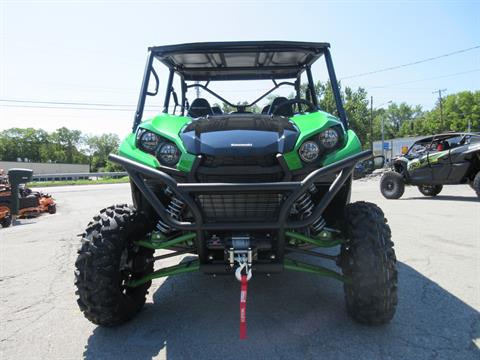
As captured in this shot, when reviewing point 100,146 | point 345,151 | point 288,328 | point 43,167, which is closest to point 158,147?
point 345,151

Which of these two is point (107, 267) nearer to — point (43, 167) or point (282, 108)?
point (282, 108)

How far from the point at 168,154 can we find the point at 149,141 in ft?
0.71

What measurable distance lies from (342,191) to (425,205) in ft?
24.8

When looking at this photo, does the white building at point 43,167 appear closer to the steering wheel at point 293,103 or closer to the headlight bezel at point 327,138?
the steering wheel at point 293,103

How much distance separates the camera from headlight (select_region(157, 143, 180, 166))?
258 cm

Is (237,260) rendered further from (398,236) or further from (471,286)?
(398,236)

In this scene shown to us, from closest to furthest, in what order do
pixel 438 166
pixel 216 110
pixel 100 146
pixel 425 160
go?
pixel 216 110, pixel 438 166, pixel 425 160, pixel 100 146

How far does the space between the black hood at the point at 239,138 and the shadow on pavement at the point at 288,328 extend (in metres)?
1.28

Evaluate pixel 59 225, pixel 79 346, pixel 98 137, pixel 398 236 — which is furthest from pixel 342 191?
pixel 98 137

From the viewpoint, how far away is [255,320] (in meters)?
2.81

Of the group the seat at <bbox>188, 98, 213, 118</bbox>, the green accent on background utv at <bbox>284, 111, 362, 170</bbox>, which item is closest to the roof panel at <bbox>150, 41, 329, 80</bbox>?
the seat at <bbox>188, 98, 213, 118</bbox>

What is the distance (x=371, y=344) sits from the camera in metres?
2.41

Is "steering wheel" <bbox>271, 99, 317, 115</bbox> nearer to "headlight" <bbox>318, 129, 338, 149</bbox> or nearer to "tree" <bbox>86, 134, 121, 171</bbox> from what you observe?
"headlight" <bbox>318, 129, 338, 149</bbox>

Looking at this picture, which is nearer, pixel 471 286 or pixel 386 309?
pixel 386 309
